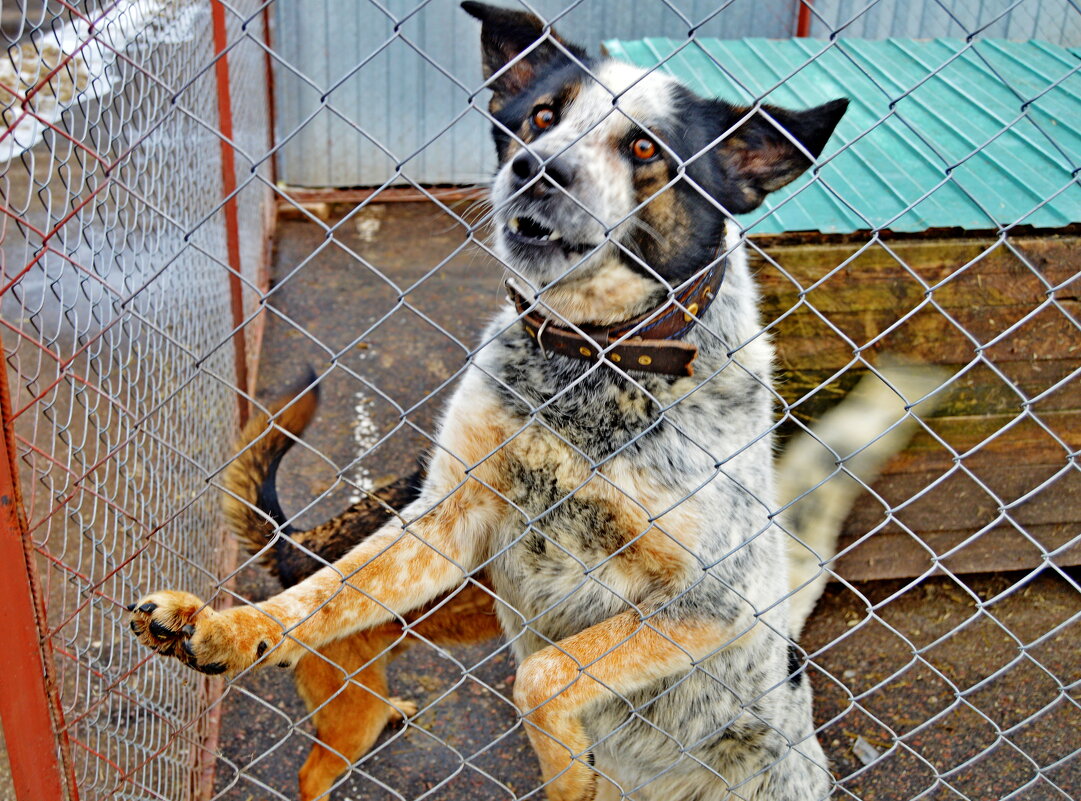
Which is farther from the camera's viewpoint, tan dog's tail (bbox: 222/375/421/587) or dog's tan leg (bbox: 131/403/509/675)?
tan dog's tail (bbox: 222/375/421/587)

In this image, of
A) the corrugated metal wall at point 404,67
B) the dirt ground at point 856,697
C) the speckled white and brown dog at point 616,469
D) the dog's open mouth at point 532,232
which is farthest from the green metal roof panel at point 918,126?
the corrugated metal wall at point 404,67

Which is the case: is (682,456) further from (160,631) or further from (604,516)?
(160,631)

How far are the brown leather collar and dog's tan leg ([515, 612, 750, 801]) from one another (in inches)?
24.1

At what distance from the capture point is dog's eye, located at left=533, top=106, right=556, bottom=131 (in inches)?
96.0

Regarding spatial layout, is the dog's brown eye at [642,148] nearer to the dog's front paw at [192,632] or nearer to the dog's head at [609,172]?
the dog's head at [609,172]

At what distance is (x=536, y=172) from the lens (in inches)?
78.8

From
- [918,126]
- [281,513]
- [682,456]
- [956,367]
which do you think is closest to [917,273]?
[956,367]

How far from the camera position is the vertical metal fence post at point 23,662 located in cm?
152

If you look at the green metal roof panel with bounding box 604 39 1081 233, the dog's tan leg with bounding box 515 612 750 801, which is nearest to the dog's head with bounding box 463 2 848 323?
the green metal roof panel with bounding box 604 39 1081 233

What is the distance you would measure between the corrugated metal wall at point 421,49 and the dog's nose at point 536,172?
430cm

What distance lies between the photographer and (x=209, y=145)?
3.75 metres

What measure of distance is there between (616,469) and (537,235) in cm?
62

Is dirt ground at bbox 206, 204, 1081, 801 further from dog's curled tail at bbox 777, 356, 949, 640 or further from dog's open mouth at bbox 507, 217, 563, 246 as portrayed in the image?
dog's curled tail at bbox 777, 356, 949, 640

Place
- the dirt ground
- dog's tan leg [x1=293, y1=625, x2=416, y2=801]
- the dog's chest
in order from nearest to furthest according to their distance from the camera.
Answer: the dog's chest < dog's tan leg [x1=293, y1=625, x2=416, y2=801] < the dirt ground
